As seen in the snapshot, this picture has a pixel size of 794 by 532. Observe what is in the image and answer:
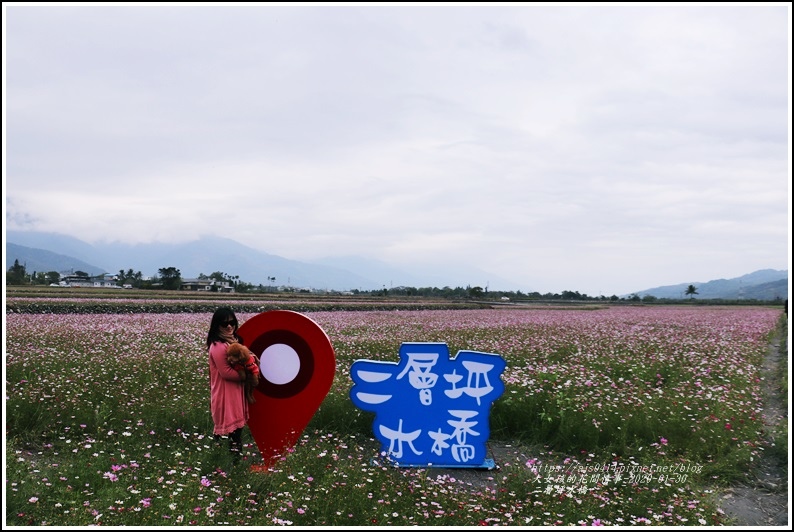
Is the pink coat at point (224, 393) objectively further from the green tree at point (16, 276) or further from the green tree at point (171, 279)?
the green tree at point (171, 279)

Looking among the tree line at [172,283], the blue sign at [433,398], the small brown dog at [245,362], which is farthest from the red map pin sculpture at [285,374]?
the tree line at [172,283]

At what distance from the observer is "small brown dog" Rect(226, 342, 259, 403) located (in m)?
5.62

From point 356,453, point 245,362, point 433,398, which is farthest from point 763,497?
point 245,362

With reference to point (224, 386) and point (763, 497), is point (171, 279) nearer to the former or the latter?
point (224, 386)

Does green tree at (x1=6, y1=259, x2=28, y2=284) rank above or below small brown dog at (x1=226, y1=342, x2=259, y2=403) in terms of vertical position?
above

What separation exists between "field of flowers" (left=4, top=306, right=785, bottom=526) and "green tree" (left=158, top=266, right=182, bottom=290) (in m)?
67.6

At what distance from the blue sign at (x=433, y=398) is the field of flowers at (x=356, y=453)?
0.30 metres

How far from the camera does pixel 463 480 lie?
6.01 meters

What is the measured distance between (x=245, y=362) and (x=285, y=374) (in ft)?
1.93

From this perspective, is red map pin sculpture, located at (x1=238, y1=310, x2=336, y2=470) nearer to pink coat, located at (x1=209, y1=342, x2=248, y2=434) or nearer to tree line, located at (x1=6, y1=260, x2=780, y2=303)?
pink coat, located at (x1=209, y1=342, x2=248, y2=434)

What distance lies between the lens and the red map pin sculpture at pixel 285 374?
6.08 m

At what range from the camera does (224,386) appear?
5.76 m

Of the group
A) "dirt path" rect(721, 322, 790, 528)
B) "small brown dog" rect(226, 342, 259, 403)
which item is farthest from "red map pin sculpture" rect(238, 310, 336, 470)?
"dirt path" rect(721, 322, 790, 528)

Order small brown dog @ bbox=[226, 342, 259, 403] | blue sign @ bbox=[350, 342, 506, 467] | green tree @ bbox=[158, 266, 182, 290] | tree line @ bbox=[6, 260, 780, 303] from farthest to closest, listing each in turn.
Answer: green tree @ bbox=[158, 266, 182, 290] < tree line @ bbox=[6, 260, 780, 303] < blue sign @ bbox=[350, 342, 506, 467] < small brown dog @ bbox=[226, 342, 259, 403]
